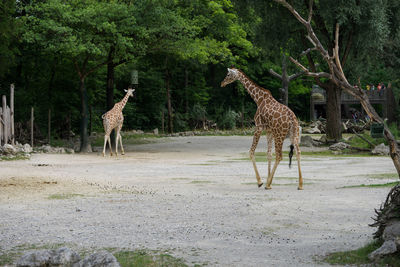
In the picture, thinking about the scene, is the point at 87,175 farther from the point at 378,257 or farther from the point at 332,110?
the point at 332,110

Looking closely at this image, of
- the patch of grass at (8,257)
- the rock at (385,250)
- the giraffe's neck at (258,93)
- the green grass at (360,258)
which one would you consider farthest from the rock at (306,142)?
the patch of grass at (8,257)

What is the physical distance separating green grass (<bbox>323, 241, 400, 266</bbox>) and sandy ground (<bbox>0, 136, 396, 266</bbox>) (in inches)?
8.1

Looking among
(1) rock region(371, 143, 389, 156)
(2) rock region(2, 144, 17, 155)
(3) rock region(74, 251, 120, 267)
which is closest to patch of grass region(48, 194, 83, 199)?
(3) rock region(74, 251, 120, 267)

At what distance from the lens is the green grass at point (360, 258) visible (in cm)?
624

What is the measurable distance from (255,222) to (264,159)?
12673 mm

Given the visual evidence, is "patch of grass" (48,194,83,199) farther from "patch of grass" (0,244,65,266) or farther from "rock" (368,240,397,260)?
"rock" (368,240,397,260)

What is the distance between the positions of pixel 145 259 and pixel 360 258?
2299 mm

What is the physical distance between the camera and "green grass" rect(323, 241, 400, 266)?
6238 mm

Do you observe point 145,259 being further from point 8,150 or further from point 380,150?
point 380,150

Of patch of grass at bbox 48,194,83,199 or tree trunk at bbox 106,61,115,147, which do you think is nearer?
patch of grass at bbox 48,194,83,199

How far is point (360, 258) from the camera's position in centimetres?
663

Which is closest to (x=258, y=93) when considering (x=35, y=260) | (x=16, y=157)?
(x=35, y=260)

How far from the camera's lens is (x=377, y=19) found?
2436cm

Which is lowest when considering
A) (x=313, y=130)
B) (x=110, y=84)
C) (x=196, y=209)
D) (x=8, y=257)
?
(x=8, y=257)
